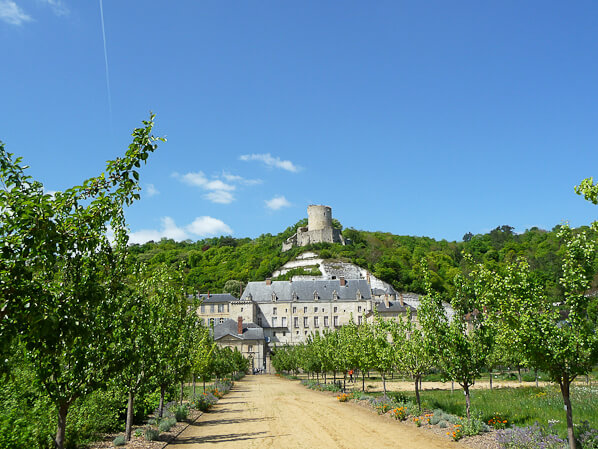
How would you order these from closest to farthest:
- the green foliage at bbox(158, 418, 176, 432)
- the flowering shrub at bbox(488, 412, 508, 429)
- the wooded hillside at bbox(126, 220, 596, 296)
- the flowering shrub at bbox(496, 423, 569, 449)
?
the flowering shrub at bbox(496, 423, 569, 449) < the flowering shrub at bbox(488, 412, 508, 429) < the green foliage at bbox(158, 418, 176, 432) < the wooded hillside at bbox(126, 220, 596, 296)

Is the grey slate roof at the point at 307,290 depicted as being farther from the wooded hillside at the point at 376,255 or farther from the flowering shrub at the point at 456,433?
the flowering shrub at the point at 456,433

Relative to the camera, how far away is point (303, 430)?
51.2 ft

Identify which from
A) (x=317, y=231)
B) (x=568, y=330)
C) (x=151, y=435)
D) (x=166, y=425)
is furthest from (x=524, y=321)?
(x=317, y=231)

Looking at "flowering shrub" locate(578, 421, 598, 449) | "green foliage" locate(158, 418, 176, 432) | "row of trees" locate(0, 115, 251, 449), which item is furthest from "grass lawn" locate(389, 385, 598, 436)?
"row of trees" locate(0, 115, 251, 449)

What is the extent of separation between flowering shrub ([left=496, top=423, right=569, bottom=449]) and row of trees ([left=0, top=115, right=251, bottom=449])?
9.82 meters

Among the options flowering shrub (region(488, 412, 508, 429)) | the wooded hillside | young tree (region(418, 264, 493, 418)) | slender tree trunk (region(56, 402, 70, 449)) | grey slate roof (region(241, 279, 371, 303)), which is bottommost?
flowering shrub (region(488, 412, 508, 429))

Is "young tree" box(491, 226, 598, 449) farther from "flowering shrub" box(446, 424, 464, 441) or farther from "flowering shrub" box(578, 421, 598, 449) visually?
"flowering shrub" box(446, 424, 464, 441)

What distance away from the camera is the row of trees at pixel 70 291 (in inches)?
171

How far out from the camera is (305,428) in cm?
1599

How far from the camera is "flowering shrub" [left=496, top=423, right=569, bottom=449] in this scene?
1030 centimetres

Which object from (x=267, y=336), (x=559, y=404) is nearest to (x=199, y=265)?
(x=267, y=336)

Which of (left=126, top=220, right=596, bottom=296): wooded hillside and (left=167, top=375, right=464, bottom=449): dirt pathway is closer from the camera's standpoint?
(left=167, top=375, right=464, bottom=449): dirt pathway

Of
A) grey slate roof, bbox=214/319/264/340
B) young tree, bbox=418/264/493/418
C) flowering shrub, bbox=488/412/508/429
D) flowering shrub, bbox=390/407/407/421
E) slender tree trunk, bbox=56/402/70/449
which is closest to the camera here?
slender tree trunk, bbox=56/402/70/449

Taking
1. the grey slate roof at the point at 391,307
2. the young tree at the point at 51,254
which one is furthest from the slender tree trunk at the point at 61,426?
the grey slate roof at the point at 391,307
